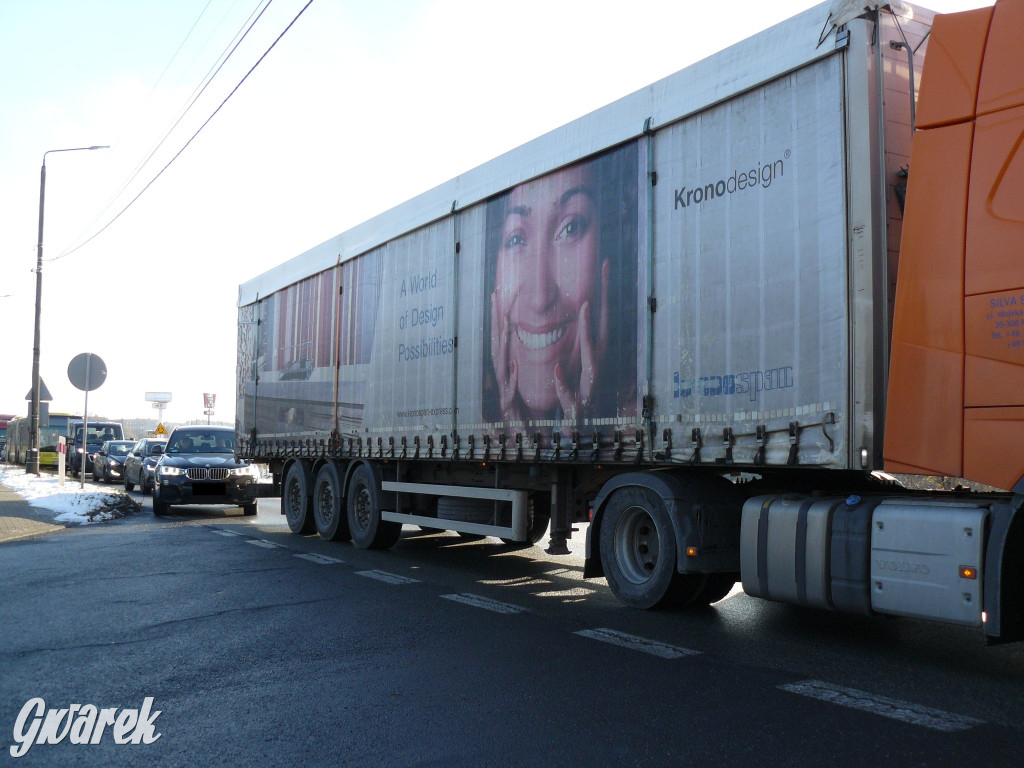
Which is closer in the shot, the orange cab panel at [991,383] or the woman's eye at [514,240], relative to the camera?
the orange cab panel at [991,383]

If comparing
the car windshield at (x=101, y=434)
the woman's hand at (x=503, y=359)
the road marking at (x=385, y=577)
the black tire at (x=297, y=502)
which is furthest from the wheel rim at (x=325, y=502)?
the car windshield at (x=101, y=434)

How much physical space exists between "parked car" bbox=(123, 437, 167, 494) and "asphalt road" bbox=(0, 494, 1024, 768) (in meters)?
15.1

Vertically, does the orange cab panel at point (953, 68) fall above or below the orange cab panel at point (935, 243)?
above

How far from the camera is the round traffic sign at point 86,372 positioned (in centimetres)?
1823

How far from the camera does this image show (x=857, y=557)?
5051mm

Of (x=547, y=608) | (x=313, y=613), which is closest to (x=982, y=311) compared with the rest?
(x=547, y=608)

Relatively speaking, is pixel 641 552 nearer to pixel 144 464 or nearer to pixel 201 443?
pixel 201 443

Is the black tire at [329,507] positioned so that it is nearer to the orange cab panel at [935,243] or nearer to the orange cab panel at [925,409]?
the orange cab panel at [925,409]

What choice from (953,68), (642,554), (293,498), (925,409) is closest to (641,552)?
(642,554)

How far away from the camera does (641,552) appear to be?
6809mm

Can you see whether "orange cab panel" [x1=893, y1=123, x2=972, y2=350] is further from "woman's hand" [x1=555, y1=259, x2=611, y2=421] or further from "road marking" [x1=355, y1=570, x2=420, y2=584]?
"road marking" [x1=355, y1=570, x2=420, y2=584]

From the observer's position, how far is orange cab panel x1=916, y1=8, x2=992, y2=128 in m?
4.84

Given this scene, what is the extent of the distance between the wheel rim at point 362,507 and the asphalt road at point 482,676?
2.58 m

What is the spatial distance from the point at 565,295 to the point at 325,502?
19.4 ft
